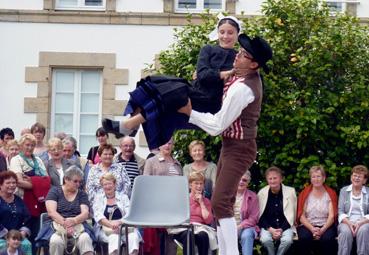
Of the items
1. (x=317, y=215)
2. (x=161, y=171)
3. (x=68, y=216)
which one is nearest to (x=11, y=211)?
(x=68, y=216)

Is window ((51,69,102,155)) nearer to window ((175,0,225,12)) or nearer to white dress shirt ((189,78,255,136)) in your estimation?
window ((175,0,225,12))

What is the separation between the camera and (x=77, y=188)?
36.1ft

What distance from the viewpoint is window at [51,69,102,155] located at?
16.3m

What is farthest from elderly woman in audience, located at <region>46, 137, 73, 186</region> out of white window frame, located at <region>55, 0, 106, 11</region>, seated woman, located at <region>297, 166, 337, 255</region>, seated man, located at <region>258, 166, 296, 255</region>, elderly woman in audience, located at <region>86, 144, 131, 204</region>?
white window frame, located at <region>55, 0, 106, 11</region>

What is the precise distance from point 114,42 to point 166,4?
40.2 inches

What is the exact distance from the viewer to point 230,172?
7.93 meters

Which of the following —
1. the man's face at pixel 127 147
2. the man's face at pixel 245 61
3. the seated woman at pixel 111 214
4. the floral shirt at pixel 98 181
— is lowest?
the seated woman at pixel 111 214

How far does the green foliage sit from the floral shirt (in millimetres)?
1138

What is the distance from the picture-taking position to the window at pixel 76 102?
16266 millimetres

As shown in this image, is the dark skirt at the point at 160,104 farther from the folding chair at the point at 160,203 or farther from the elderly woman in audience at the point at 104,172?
the elderly woman in audience at the point at 104,172

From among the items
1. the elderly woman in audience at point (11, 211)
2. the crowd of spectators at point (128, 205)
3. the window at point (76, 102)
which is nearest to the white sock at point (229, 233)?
the crowd of spectators at point (128, 205)

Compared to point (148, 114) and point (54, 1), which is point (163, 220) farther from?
point (54, 1)

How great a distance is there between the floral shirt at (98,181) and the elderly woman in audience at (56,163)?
347 millimetres

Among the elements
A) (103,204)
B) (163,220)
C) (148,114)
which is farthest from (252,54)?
(103,204)
